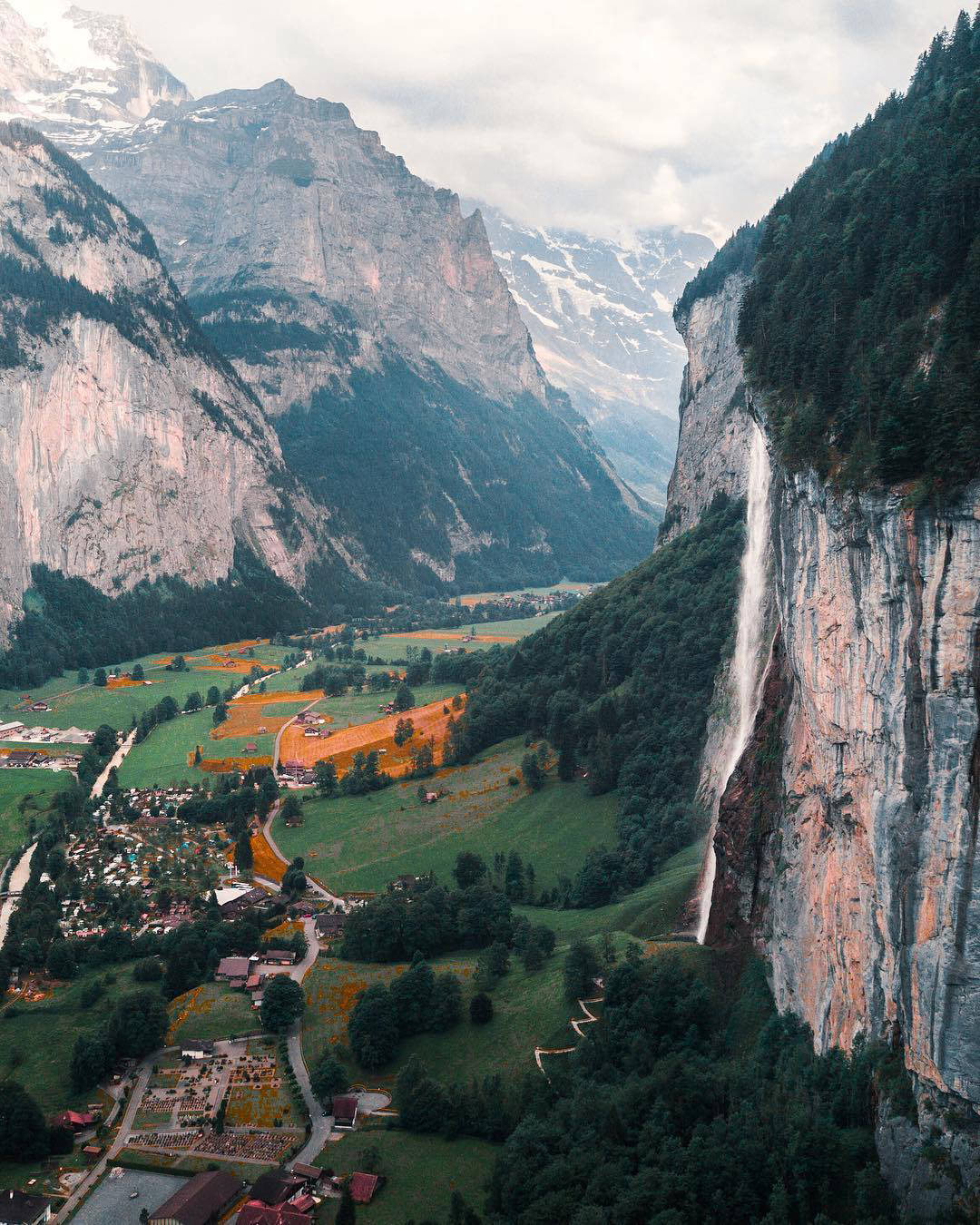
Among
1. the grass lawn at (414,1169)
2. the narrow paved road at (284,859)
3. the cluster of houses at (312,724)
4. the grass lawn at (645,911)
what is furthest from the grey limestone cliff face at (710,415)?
the grass lawn at (414,1169)

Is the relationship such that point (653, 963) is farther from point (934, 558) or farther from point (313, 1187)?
point (934, 558)

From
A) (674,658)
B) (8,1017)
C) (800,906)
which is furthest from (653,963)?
(674,658)

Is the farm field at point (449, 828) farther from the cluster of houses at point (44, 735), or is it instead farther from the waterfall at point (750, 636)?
the cluster of houses at point (44, 735)

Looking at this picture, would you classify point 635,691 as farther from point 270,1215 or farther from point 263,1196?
point 270,1215

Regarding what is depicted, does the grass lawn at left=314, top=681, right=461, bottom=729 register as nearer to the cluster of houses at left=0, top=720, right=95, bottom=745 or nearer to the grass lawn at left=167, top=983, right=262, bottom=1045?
the cluster of houses at left=0, top=720, right=95, bottom=745

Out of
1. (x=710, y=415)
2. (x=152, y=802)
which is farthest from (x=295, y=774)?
(x=710, y=415)

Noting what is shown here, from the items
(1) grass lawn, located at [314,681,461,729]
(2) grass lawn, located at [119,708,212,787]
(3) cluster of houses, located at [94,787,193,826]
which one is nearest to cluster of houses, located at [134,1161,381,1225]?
(3) cluster of houses, located at [94,787,193,826]
